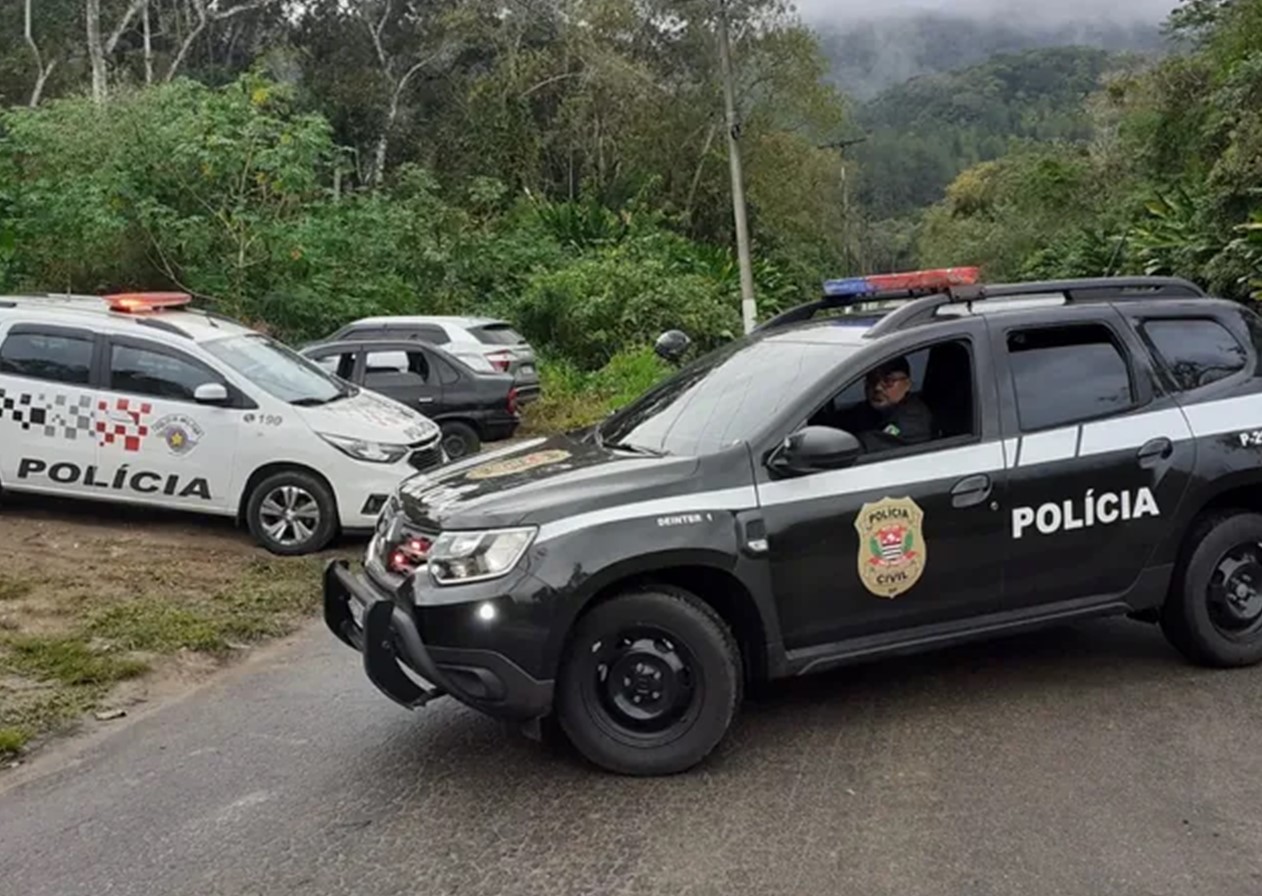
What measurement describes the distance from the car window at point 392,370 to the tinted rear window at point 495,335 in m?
3.48

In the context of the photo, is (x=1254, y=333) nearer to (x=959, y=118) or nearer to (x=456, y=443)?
(x=456, y=443)

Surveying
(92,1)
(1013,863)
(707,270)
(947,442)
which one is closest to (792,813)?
(1013,863)

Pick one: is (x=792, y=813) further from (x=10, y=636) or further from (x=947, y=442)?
(x=10, y=636)

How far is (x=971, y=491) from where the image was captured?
503 centimetres

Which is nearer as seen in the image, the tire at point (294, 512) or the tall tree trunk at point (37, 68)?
the tire at point (294, 512)

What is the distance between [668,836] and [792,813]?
1.54 feet

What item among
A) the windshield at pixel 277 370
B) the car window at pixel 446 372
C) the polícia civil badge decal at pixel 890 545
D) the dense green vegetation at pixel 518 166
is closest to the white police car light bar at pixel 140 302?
the windshield at pixel 277 370

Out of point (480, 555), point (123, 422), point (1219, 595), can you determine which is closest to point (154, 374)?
point (123, 422)

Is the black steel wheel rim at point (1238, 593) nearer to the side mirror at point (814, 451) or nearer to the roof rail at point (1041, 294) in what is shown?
the roof rail at point (1041, 294)

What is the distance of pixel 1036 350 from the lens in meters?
5.37

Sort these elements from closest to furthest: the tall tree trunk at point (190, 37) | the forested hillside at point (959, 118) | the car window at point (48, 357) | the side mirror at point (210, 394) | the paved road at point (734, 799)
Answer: the paved road at point (734, 799) → the side mirror at point (210, 394) → the car window at point (48, 357) → the tall tree trunk at point (190, 37) → the forested hillside at point (959, 118)

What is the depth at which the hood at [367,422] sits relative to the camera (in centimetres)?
891

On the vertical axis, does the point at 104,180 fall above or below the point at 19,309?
above

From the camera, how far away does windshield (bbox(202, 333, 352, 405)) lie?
9.15m
